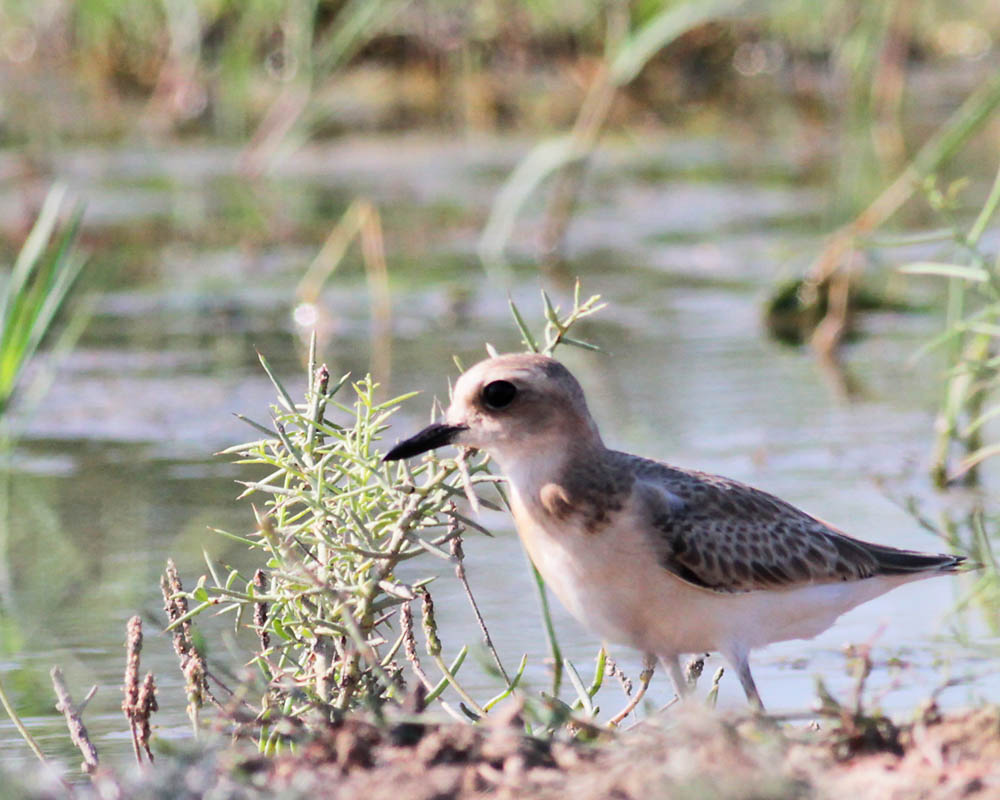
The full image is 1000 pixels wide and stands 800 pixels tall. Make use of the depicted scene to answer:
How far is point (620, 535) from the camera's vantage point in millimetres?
4391

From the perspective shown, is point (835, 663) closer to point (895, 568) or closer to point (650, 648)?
point (895, 568)

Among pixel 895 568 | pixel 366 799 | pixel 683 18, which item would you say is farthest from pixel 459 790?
pixel 683 18

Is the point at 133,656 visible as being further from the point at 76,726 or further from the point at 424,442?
the point at 424,442

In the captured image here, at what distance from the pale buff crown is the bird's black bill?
0.04 m

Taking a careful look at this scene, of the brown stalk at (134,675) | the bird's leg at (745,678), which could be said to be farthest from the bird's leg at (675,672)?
the brown stalk at (134,675)

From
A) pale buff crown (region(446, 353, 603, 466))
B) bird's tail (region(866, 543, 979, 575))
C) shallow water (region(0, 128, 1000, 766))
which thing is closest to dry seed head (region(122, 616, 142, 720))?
shallow water (region(0, 128, 1000, 766))

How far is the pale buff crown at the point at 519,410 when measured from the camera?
4336 millimetres

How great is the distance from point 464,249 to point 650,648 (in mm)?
7589

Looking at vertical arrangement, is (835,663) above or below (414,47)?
below

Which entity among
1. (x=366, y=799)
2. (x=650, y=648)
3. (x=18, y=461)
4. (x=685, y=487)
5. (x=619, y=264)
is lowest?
(x=366, y=799)

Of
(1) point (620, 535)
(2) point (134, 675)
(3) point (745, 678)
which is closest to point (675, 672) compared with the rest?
(3) point (745, 678)

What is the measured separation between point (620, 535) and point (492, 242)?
740 cm

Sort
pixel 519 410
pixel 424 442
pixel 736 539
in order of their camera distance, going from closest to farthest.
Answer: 1. pixel 424 442
2. pixel 519 410
3. pixel 736 539

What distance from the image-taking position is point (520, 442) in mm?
4387
